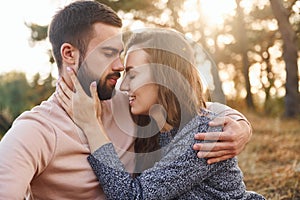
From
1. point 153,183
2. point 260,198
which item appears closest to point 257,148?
point 260,198

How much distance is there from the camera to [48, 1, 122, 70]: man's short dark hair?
1742 millimetres

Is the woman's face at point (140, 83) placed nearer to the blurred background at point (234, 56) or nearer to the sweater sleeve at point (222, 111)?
the sweater sleeve at point (222, 111)

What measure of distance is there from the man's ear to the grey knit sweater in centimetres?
39

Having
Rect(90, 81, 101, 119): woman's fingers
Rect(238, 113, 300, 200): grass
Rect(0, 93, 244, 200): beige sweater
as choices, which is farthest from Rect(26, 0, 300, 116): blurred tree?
Rect(0, 93, 244, 200): beige sweater

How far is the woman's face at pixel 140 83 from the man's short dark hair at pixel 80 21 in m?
0.16

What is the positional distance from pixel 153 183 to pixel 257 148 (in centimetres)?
337

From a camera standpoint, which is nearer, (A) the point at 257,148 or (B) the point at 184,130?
(B) the point at 184,130

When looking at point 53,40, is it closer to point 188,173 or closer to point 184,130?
point 184,130

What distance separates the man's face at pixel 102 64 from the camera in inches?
67.2

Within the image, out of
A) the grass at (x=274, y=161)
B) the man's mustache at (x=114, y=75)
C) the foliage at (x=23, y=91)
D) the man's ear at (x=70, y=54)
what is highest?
the man's ear at (x=70, y=54)

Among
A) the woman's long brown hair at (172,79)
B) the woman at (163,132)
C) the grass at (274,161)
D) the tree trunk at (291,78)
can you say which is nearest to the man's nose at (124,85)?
the woman at (163,132)

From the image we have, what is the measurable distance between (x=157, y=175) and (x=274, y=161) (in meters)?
2.78

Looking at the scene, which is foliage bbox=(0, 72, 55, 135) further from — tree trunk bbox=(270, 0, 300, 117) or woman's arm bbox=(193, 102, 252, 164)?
woman's arm bbox=(193, 102, 252, 164)

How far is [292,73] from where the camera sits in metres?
6.55
